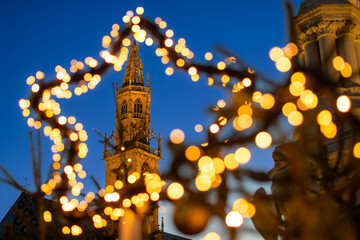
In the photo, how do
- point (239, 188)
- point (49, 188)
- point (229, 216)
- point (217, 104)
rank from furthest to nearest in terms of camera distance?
point (49, 188) → point (217, 104) → point (239, 188) → point (229, 216)

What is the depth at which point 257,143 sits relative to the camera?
14.3ft

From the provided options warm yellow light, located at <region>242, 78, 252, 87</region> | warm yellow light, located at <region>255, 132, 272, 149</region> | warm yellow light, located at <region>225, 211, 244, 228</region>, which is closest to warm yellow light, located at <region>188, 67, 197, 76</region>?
warm yellow light, located at <region>242, 78, 252, 87</region>

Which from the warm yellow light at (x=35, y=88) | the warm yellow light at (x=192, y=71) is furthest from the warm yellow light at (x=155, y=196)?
the warm yellow light at (x=35, y=88)

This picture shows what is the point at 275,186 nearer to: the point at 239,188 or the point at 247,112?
the point at 247,112

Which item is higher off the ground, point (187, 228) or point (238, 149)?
point (238, 149)

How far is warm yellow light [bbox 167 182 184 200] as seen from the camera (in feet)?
16.6

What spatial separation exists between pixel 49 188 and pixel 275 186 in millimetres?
3585

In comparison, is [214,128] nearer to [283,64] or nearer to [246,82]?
[246,82]

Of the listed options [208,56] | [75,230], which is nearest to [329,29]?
[208,56]

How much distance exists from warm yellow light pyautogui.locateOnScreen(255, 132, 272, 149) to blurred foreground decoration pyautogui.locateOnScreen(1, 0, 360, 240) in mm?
10

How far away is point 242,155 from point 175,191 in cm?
106

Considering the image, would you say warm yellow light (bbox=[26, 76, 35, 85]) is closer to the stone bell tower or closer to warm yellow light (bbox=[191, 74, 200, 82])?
warm yellow light (bbox=[191, 74, 200, 82])

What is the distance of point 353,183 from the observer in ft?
11.5

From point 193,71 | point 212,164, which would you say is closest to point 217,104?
point 193,71
